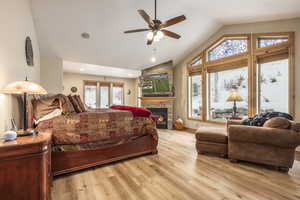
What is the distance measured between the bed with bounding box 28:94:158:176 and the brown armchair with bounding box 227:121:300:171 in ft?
4.95

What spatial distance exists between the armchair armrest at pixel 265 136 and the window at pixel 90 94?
641 centimetres

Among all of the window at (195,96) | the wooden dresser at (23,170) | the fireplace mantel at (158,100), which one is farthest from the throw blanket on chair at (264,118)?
the wooden dresser at (23,170)

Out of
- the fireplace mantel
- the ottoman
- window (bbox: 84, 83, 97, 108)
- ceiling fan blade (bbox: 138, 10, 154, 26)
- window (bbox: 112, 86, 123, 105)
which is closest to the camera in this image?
ceiling fan blade (bbox: 138, 10, 154, 26)

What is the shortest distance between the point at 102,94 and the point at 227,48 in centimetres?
600

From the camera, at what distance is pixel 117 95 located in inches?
308

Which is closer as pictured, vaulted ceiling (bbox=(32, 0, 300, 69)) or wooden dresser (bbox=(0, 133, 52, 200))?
wooden dresser (bbox=(0, 133, 52, 200))

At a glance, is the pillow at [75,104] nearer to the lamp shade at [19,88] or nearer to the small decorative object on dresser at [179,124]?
the lamp shade at [19,88]

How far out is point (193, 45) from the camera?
15.5ft

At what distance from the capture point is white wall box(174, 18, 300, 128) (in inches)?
114

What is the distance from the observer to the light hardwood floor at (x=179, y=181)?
62.8 inches

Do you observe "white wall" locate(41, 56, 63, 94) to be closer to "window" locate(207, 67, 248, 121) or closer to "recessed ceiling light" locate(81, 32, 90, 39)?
"recessed ceiling light" locate(81, 32, 90, 39)

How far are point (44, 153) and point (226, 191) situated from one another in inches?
78.7

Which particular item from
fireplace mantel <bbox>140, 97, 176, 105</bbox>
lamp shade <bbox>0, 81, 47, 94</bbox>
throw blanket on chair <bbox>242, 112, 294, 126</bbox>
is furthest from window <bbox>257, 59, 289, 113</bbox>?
lamp shade <bbox>0, 81, 47, 94</bbox>

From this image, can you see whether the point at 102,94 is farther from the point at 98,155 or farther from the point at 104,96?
the point at 98,155
